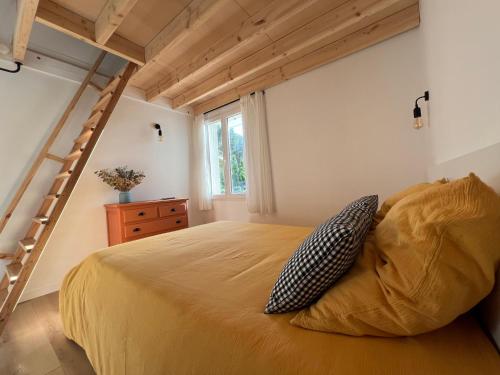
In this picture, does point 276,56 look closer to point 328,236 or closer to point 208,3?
point 208,3

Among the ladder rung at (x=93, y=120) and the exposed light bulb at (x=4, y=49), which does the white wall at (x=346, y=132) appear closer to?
the ladder rung at (x=93, y=120)

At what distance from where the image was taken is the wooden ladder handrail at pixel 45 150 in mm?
1992

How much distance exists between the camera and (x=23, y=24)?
64.7 inches

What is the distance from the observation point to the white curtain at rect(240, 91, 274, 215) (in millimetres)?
2982

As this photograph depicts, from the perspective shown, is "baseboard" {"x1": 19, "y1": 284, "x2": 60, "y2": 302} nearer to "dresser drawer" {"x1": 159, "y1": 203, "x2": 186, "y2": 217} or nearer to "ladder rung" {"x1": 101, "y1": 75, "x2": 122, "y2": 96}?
"dresser drawer" {"x1": 159, "y1": 203, "x2": 186, "y2": 217}

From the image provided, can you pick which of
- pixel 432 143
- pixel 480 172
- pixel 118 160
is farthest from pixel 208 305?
pixel 118 160

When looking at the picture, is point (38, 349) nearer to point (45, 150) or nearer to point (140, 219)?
point (140, 219)

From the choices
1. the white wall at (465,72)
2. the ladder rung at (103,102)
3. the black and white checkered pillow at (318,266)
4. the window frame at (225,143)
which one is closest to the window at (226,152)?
the window frame at (225,143)

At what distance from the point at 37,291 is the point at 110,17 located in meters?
2.71

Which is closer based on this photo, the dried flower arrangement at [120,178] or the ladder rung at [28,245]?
the ladder rung at [28,245]

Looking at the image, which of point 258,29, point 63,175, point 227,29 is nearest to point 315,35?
point 258,29

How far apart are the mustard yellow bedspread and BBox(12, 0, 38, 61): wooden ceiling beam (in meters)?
1.79

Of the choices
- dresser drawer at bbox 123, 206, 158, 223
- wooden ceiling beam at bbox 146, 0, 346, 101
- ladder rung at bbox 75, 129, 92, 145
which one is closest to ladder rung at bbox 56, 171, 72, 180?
ladder rung at bbox 75, 129, 92, 145

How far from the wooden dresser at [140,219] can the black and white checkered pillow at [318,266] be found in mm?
2320
